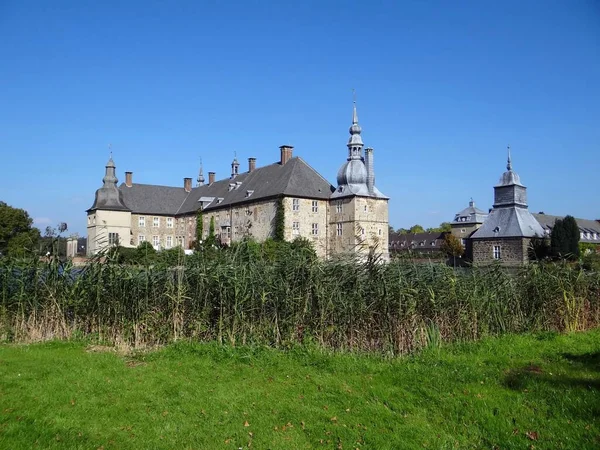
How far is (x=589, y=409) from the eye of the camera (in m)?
5.80

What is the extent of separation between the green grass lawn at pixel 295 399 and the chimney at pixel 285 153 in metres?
35.1

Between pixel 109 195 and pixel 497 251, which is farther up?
pixel 109 195

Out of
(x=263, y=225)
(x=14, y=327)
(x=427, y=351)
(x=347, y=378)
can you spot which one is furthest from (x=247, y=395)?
(x=263, y=225)

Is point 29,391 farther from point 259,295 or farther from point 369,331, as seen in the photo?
point 369,331

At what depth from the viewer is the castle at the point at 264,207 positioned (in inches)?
1512

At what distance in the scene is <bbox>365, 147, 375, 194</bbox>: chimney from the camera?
3969 centimetres

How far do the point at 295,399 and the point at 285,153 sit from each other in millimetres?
37579

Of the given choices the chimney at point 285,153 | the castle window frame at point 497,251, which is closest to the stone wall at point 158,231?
the chimney at point 285,153

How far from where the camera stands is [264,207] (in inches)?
1596

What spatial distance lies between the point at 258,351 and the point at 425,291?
3.30 m

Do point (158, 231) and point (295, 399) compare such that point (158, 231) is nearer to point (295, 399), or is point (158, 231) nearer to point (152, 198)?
point (152, 198)

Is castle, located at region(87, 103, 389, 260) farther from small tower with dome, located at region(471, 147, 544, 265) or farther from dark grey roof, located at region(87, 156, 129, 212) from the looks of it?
small tower with dome, located at region(471, 147, 544, 265)

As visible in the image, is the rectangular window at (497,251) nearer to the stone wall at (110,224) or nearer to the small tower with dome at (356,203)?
the small tower with dome at (356,203)

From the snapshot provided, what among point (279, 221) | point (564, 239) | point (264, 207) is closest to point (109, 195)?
point (264, 207)
